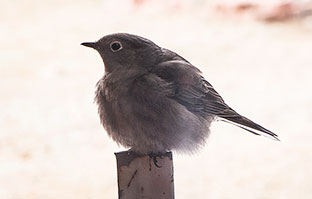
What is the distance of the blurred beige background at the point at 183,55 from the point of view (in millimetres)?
6746

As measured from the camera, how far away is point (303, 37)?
11.1 m

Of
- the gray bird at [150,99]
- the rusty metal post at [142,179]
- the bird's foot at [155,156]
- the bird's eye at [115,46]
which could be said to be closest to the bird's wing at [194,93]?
the gray bird at [150,99]

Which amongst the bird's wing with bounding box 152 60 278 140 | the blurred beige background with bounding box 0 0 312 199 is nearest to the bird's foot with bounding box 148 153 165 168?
the bird's wing with bounding box 152 60 278 140

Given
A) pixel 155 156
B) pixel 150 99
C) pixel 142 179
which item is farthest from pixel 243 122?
pixel 142 179

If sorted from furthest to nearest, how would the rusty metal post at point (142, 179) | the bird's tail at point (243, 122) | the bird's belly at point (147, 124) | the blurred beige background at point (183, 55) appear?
the blurred beige background at point (183, 55)
the bird's tail at point (243, 122)
the bird's belly at point (147, 124)
the rusty metal post at point (142, 179)

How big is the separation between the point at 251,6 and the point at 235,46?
1.56 m

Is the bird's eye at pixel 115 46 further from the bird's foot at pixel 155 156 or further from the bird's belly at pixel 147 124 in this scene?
the bird's foot at pixel 155 156

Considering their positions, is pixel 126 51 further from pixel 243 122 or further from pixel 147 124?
pixel 243 122

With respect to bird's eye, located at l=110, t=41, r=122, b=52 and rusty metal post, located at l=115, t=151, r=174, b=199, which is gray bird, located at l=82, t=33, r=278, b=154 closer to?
bird's eye, located at l=110, t=41, r=122, b=52

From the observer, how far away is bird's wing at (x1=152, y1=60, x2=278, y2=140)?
350cm

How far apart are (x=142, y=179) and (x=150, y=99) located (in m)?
0.60

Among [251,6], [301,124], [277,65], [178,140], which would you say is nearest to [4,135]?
[301,124]

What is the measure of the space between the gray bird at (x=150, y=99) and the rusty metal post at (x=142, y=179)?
0.37m

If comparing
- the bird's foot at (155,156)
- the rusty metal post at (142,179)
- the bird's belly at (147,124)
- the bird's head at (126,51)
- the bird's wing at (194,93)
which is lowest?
the rusty metal post at (142,179)
